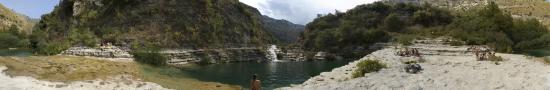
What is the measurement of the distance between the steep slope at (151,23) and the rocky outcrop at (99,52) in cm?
1372

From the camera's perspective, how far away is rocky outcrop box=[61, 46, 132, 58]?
258 ft

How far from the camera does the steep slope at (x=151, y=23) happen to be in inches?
4301

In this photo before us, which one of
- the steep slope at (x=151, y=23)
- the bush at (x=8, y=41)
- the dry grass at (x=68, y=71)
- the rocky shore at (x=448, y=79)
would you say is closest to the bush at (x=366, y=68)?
the rocky shore at (x=448, y=79)

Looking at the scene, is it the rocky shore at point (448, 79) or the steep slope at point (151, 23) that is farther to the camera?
the steep slope at point (151, 23)

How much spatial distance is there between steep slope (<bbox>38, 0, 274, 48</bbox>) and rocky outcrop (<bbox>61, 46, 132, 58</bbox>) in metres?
13.7

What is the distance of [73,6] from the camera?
121438 mm

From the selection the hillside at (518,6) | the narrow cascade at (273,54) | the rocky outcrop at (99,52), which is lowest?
the narrow cascade at (273,54)

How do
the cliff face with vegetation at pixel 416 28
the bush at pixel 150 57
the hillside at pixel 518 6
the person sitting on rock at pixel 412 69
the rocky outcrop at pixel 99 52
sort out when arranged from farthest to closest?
the hillside at pixel 518 6
the cliff face with vegetation at pixel 416 28
the rocky outcrop at pixel 99 52
the bush at pixel 150 57
the person sitting on rock at pixel 412 69

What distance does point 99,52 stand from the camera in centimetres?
8006

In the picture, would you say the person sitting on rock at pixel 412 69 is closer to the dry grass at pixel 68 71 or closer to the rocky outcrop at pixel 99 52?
the dry grass at pixel 68 71

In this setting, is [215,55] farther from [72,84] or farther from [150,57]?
[72,84]

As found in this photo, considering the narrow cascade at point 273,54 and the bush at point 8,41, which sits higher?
the bush at point 8,41

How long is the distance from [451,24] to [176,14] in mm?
62280

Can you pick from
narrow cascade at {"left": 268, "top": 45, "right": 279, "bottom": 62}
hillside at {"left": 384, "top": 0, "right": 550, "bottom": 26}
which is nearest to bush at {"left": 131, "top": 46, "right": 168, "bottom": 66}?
narrow cascade at {"left": 268, "top": 45, "right": 279, "bottom": 62}
